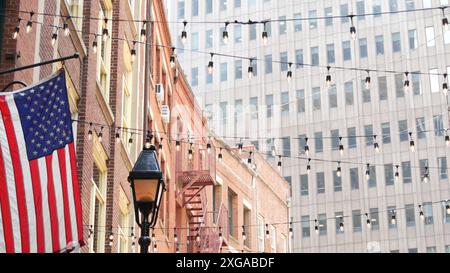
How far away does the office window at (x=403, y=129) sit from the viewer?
82.1 m

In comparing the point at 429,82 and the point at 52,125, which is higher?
the point at 429,82

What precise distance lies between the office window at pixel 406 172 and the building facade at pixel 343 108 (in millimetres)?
107

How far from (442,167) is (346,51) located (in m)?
15.7

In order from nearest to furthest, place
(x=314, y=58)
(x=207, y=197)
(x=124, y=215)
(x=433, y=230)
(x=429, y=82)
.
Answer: (x=124, y=215)
(x=207, y=197)
(x=433, y=230)
(x=429, y=82)
(x=314, y=58)

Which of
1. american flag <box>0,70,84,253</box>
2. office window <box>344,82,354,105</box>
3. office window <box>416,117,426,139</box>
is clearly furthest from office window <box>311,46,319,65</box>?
american flag <box>0,70,84,253</box>

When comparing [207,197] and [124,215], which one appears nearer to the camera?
[124,215]

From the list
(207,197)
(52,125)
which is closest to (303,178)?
(207,197)

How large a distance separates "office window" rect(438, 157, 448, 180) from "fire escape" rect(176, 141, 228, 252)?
44.8 metres

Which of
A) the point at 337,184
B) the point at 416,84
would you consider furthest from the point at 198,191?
the point at 416,84

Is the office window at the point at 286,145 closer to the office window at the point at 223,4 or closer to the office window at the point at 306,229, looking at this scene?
the office window at the point at 306,229

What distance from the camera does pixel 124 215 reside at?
24938 millimetres

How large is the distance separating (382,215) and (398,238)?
3137 millimetres

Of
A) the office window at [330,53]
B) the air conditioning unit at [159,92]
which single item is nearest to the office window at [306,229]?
the office window at [330,53]

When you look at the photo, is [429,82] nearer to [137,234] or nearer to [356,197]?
[356,197]
